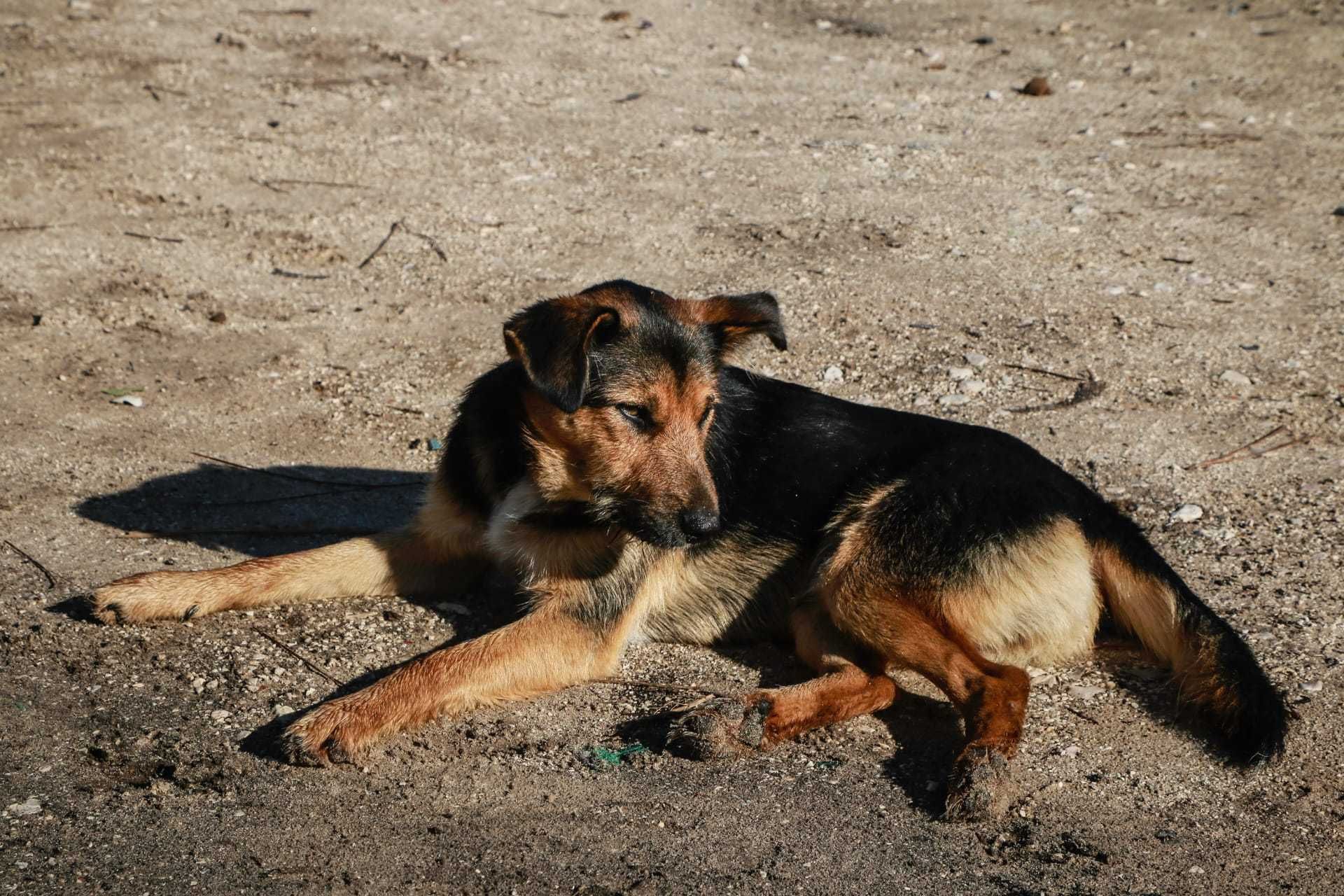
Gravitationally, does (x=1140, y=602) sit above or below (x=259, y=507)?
above

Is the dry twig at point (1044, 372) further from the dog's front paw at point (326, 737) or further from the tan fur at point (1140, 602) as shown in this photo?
the dog's front paw at point (326, 737)

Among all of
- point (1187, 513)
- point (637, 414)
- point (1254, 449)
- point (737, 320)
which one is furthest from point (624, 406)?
point (1254, 449)

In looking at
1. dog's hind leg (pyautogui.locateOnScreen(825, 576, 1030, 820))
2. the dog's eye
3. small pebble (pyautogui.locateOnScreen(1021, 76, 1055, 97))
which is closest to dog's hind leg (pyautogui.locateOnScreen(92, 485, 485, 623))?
the dog's eye

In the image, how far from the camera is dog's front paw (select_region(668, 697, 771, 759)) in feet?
13.4

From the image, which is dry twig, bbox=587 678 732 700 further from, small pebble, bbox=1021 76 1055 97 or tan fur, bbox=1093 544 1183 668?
small pebble, bbox=1021 76 1055 97

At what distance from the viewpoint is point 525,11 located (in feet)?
37.1

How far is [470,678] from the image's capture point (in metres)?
4.26

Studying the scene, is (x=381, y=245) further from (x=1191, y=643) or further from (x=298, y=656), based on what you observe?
(x=1191, y=643)

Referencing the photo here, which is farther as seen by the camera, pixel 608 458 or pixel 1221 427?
pixel 1221 427

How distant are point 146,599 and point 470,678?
1283 mm

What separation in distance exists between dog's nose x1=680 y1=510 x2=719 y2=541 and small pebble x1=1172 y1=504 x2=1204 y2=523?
99.6 inches

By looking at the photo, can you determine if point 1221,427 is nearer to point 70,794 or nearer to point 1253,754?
point 1253,754

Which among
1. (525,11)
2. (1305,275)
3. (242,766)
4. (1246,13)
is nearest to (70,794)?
(242,766)

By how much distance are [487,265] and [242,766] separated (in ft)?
14.0
